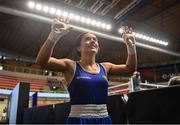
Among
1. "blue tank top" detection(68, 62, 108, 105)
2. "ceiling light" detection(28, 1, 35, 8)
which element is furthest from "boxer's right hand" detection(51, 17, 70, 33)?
"ceiling light" detection(28, 1, 35, 8)

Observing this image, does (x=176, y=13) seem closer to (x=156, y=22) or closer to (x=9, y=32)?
(x=156, y=22)

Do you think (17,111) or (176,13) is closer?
(17,111)

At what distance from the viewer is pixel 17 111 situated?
17.2 feet

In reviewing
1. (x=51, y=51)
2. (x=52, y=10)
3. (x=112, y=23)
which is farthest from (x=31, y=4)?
(x=51, y=51)

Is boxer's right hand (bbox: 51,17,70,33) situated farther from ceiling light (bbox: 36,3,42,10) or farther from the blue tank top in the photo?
ceiling light (bbox: 36,3,42,10)

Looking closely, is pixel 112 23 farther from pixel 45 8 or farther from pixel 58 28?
pixel 58 28

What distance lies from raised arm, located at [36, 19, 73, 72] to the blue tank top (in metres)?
0.11

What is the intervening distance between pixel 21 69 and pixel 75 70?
1305 centimetres

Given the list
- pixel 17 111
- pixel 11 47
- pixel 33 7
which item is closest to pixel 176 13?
pixel 33 7

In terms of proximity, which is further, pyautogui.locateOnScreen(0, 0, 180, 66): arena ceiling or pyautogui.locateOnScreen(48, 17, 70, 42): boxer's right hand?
pyautogui.locateOnScreen(0, 0, 180, 66): arena ceiling

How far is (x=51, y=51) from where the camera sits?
4.29 ft

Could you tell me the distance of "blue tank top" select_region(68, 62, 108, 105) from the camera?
1316mm

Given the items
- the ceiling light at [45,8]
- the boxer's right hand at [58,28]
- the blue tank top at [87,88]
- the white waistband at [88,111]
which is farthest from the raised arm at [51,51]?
the ceiling light at [45,8]

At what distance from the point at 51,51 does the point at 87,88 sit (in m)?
0.29
